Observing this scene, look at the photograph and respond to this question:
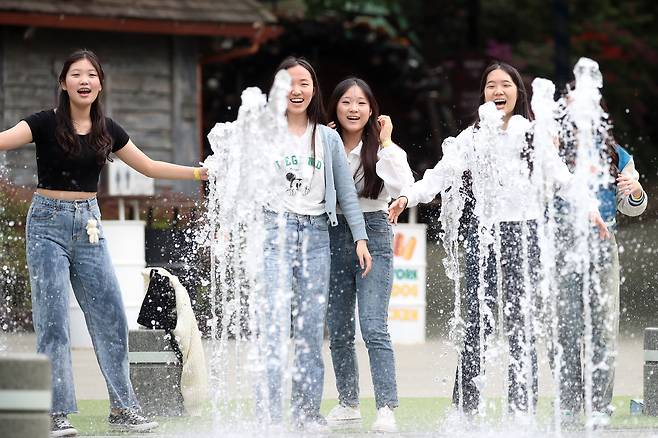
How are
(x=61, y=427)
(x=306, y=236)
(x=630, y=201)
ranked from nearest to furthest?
1. (x=61, y=427)
2. (x=306, y=236)
3. (x=630, y=201)

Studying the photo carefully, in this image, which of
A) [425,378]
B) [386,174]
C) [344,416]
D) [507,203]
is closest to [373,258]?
[386,174]

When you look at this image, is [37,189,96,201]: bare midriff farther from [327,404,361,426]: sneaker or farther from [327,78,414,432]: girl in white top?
[327,404,361,426]: sneaker

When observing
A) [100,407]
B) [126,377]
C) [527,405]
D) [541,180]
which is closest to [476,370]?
[527,405]

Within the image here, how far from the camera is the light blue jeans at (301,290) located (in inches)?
260

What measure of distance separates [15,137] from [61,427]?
123cm

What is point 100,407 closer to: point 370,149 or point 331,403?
point 331,403

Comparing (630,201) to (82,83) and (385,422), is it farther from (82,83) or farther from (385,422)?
(82,83)

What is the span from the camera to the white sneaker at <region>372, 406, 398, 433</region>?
6673 mm

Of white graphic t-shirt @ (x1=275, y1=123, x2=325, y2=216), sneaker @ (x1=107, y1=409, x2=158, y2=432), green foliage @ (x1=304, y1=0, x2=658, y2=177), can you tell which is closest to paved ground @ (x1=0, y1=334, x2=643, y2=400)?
sneaker @ (x1=107, y1=409, x2=158, y2=432)

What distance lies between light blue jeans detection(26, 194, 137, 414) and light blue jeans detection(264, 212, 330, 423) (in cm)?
73

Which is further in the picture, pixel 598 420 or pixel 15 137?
pixel 598 420

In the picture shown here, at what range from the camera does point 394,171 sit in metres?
6.88

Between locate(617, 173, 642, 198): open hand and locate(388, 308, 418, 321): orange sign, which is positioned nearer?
locate(617, 173, 642, 198): open hand

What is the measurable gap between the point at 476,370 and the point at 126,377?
1552 millimetres
